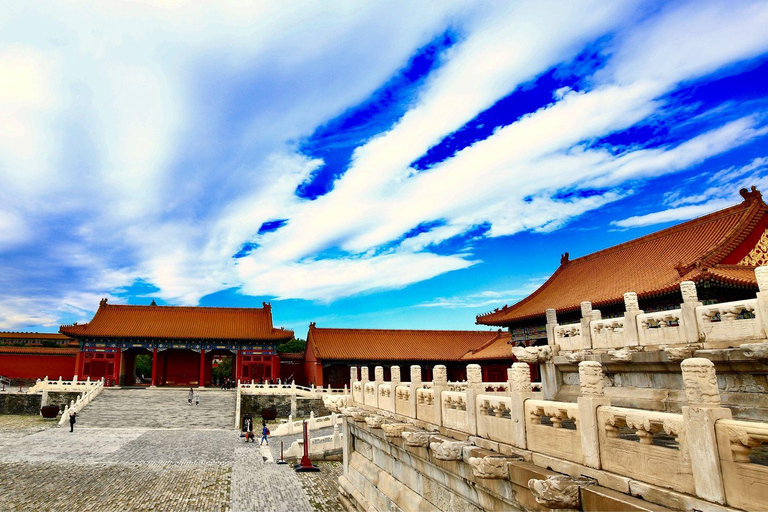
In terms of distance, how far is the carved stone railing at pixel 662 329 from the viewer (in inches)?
314

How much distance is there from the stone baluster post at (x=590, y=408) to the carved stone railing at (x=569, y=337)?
5.04 m

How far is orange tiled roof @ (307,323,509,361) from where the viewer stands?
41.4m

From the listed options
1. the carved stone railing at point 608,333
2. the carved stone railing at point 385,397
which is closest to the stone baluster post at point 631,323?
the carved stone railing at point 608,333

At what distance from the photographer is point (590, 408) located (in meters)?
5.10

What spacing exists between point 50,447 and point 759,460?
87.8 ft

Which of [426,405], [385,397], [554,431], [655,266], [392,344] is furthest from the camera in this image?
[392,344]

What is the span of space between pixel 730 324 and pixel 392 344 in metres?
37.6

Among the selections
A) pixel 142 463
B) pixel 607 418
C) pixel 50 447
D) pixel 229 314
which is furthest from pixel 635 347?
pixel 229 314

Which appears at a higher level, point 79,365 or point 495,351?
point 79,365

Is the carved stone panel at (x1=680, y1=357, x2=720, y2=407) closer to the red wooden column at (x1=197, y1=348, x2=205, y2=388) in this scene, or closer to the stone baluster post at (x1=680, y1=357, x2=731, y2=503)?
the stone baluster post at (x1=680, y1=357, x2=731, y2=503)

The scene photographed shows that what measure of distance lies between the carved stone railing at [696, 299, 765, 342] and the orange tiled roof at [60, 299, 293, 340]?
38349 millimetres

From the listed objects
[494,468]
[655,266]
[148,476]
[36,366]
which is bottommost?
[148,476]

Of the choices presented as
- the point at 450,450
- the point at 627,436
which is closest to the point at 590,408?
the point at 627,436

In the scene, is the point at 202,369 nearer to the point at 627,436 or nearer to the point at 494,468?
the point at 494,468
